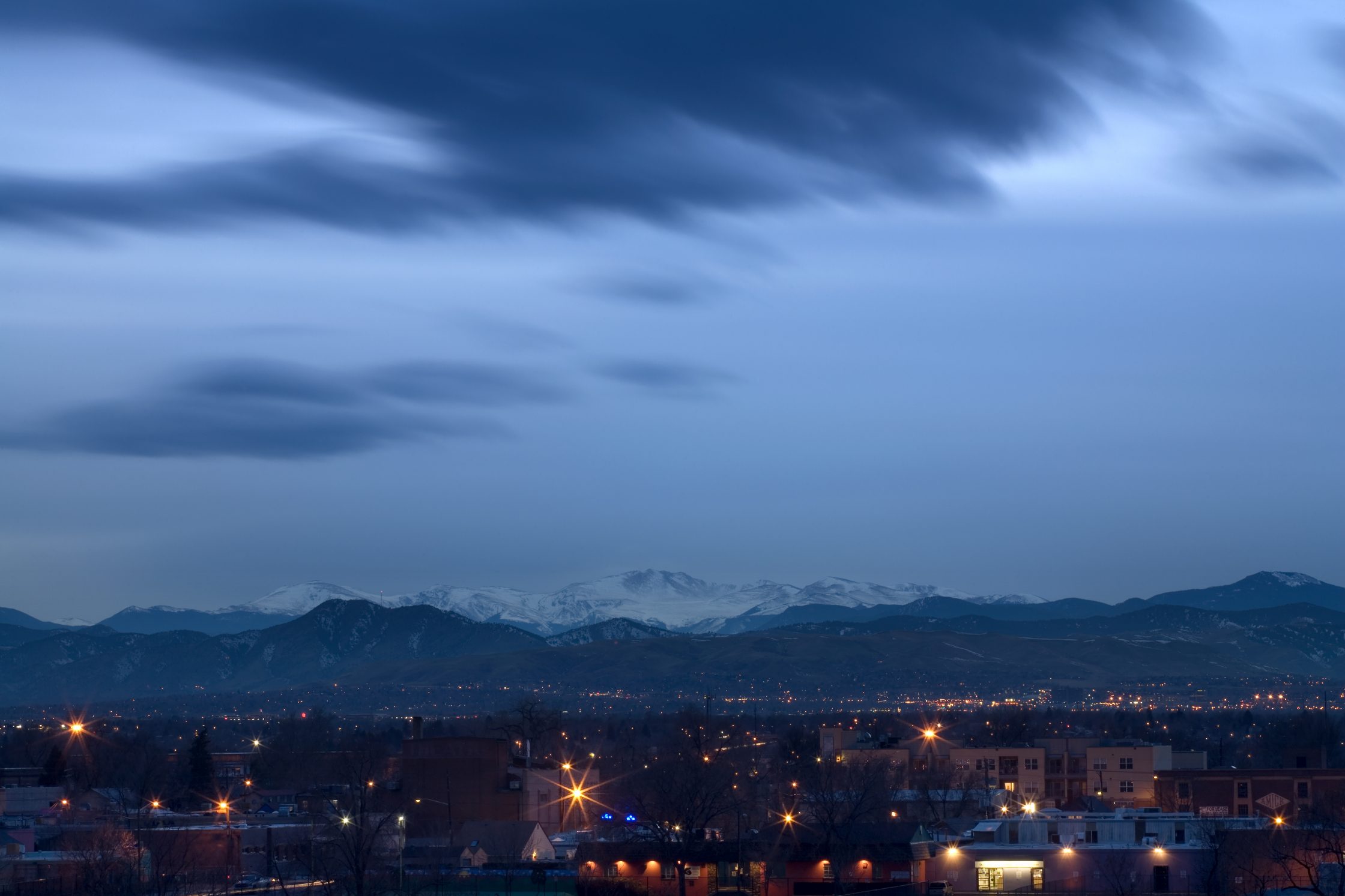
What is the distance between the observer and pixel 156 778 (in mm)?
152375

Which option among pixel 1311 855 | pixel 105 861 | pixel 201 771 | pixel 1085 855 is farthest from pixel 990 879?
pixel 201 771

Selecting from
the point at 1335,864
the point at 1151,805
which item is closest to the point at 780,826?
the point at 1335,864

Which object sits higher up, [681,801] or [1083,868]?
[681,801]

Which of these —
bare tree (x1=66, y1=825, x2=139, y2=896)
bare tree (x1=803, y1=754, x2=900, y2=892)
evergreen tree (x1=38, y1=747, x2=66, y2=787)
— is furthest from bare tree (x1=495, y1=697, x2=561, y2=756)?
bare tree (x1=66, y1=825, x2=139, y2=896)

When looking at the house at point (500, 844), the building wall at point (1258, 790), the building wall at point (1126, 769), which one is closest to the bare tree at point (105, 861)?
the house at point (500, 844)

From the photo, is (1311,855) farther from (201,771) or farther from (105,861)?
(201,771)

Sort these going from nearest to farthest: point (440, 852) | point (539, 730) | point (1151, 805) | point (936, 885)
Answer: point (936, 885) → point (440, 852) → point (1151, 805) → point (539, 730)

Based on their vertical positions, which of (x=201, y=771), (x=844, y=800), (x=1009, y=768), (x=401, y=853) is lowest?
(x=401, y=853)

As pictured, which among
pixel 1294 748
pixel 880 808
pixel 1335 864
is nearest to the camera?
pixel 1335 864

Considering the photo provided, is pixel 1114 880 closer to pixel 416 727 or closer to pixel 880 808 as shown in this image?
pixel 880 808

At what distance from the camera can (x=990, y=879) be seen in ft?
298

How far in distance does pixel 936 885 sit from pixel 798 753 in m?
76.4

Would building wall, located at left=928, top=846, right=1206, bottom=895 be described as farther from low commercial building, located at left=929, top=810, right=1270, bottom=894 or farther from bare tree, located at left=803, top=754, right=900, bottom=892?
bare tree, located at left=803, top=754, right=900, bottom=892

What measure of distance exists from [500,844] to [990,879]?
1046 inches
